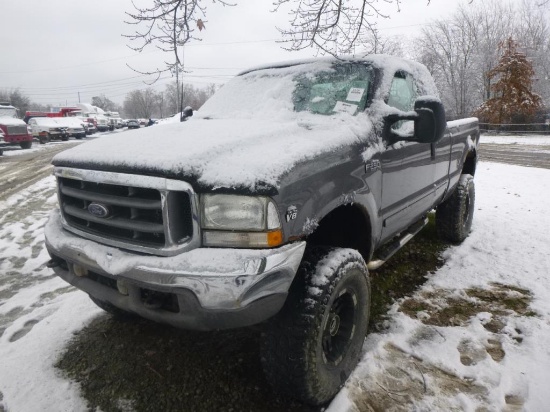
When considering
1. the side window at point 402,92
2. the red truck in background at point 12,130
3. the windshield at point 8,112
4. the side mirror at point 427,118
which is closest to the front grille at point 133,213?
the side mirror at point 427,118

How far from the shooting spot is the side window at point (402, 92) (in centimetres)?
301

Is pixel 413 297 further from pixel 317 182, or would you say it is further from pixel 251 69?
pixel 251 69

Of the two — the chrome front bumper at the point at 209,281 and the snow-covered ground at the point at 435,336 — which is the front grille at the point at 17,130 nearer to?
the snow-covered ground at the point at 435,336

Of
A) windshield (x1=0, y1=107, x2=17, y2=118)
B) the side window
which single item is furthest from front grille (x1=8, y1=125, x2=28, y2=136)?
the side window

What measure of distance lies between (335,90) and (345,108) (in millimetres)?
232

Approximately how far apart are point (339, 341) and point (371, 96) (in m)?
1.65

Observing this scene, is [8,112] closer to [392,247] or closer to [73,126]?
[73,126]

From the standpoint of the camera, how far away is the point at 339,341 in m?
2.33

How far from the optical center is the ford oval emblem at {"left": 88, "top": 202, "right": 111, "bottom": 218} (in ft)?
6.49

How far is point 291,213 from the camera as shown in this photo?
5.88 feet

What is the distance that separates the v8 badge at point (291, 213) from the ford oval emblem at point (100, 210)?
0.94m

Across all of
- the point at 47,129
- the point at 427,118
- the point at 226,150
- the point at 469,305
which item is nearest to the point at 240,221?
the point at 226,150

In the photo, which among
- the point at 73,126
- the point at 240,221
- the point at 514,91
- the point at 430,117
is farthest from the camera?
the point at 73,126

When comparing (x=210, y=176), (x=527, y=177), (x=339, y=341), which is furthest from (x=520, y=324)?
(x=527, y=177)
